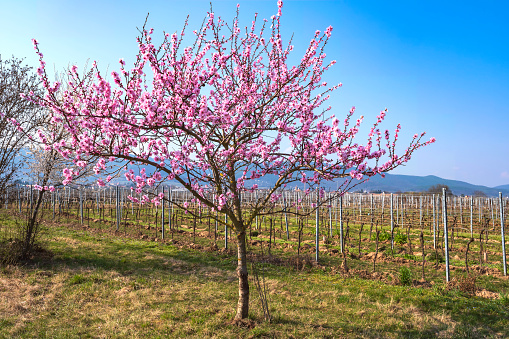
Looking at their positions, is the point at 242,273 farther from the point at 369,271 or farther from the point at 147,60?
the point at 369,271

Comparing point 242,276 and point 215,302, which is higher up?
point 242,276

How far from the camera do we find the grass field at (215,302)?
6.38 meters

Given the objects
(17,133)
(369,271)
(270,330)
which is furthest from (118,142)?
(369,271)

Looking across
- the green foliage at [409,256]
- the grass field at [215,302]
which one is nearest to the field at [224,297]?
the grass field at [215,302]

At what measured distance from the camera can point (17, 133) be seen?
464 inches

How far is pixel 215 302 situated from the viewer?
7.84m

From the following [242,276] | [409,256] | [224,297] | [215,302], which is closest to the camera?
[242,276]

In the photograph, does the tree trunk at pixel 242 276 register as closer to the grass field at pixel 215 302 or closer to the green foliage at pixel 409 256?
the grass field at pixel 215 302

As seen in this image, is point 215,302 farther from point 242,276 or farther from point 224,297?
point 242,276

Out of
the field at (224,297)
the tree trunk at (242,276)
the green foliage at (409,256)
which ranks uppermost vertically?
the tree trunk at (242,276)

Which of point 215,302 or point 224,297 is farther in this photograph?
point 224,297

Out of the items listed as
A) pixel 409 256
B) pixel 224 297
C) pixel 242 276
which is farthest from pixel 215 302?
pixel 409 256

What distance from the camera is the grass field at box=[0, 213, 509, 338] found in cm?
638

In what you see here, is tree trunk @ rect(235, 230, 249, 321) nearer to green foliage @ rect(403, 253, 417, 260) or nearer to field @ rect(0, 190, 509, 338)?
field @ rect(0, 190, 509, 338)
